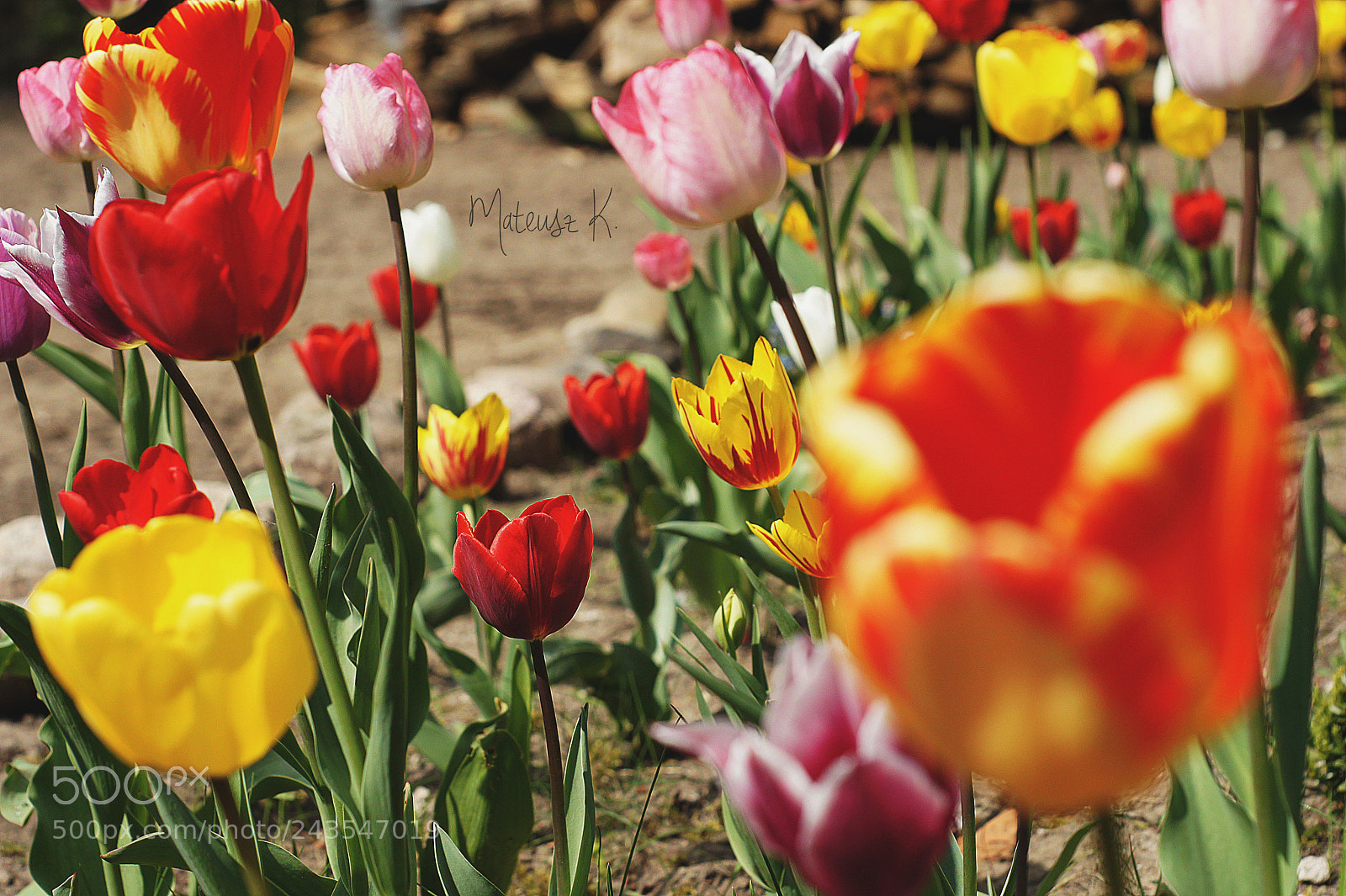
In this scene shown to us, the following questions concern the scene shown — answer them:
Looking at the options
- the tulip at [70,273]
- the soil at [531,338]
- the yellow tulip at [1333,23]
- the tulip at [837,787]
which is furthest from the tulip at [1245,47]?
the yellow tulip at [1333,23]

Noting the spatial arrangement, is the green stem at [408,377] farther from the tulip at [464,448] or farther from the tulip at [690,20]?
the tulip at [690,20]

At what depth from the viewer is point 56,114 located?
118cm

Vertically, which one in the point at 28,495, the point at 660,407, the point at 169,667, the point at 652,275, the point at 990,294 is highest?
the point at 990,294

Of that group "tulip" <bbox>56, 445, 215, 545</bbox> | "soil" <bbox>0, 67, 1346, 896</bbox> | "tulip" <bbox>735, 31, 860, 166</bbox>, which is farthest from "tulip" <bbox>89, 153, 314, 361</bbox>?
A: "soil" <bbox>0, 67, 1346, 896</bbox>

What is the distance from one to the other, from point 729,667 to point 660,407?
43.9 inches

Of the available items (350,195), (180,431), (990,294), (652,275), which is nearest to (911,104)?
(350,195)

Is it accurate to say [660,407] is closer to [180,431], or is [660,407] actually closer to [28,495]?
[180,431]

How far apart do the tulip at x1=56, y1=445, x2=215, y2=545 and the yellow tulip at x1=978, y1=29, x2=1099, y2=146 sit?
1362 millimetres

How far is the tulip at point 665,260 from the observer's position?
6.54ft

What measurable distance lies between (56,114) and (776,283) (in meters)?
0.88

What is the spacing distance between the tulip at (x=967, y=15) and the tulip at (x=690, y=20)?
396 millimetres

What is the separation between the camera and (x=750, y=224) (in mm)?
809

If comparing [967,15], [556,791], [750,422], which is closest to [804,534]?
[750,422]

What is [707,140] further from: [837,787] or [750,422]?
[837,787]
